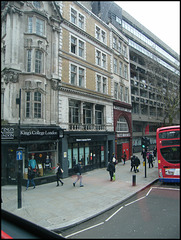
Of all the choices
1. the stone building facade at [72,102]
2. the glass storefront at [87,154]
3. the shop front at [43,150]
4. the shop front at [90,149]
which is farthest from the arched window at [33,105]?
the glass storefront at [87,154]

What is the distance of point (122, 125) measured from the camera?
2044 cm

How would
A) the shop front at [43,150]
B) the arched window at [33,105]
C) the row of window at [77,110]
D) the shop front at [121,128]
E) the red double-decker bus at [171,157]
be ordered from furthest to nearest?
the shop front at [121,128] → the shop front at [43,150] → the row of window at [77,110] → the arched window at [33,105] → the red double-decker bus at [171,157]

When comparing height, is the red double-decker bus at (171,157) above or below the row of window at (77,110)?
below

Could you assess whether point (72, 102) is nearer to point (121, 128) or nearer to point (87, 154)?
point (87, 154)

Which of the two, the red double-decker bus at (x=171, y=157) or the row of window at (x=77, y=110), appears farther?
the row of window at (x=77, y=110)

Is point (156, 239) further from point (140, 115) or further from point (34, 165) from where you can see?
point (34, 165)

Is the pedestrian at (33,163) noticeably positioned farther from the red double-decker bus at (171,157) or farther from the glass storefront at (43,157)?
the red double-decker bus at (171,157)

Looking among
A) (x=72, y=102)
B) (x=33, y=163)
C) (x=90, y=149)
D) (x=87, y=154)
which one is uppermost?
(x=72, y=102)

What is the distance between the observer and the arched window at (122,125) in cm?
Answer: 1977

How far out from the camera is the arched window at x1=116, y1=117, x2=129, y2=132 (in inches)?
778

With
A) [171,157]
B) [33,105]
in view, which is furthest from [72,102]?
[171,157]

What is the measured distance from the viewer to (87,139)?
14312mm

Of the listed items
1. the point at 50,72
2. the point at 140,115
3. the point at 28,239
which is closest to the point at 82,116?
the point at 50,72

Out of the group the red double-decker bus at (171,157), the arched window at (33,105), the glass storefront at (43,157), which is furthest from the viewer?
the glass storefront at (43,157)
